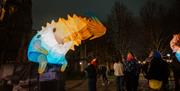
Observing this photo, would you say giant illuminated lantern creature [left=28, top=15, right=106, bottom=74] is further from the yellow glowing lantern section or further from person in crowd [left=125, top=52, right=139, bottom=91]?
person in crowd [left=125, top=52, right=139, bottom=91]

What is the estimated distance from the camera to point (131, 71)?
15.3 meters

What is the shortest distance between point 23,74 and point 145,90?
8.74 meters

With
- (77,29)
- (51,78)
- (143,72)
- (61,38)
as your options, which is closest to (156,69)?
(143,72)

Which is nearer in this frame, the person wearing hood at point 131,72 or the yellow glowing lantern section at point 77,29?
the yellow glowing lantern section at point 77,29

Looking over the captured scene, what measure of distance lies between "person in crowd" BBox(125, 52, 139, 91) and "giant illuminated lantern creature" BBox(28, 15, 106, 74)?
3.08m

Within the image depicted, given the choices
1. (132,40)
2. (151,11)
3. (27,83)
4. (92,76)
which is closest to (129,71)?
(92,76)

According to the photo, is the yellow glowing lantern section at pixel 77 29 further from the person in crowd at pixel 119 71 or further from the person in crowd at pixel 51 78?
the person in crowd at pixel 119 71

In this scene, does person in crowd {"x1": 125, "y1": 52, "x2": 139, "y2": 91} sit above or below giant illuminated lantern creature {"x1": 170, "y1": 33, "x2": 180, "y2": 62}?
below

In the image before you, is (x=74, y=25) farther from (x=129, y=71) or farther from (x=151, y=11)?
(x=151, y=11)

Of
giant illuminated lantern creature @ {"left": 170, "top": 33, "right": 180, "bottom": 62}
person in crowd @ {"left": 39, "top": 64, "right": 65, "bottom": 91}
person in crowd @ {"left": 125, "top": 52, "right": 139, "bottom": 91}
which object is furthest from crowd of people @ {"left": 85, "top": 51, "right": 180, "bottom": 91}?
person in crowd @ {"left": 39, "top": 64, "right": 65, "bottom": 91}

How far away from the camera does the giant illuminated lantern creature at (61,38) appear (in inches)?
481

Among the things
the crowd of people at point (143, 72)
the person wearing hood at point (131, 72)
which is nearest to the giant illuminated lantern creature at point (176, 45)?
the crowd of people at point (143, 72)

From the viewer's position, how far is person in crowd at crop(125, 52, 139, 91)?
15172 mm

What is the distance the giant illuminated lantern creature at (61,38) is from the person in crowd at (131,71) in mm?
3080
